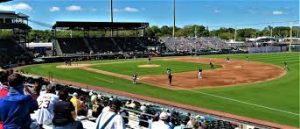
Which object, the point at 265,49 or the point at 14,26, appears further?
the point at 265,49

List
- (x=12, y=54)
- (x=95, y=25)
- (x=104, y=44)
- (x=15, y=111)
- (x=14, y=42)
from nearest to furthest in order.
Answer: (x=15, y=111)
(x=12, y=54)
(x=14, y=42)
(x=95, y=25)
(x=104, y=44)

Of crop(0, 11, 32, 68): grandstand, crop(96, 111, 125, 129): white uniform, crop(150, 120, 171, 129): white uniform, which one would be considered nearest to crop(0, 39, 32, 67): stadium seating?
crop(0, 11, 32, 68): grandstand

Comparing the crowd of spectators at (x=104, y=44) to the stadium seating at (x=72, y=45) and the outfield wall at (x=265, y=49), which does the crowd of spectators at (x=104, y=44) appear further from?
the outfield wall at (x=265, y=49)

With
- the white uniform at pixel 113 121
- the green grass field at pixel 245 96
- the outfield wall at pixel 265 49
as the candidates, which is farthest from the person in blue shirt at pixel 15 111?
the outfield wall at pixel 265 49

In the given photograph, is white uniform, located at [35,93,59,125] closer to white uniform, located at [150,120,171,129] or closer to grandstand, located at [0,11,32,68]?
white uniform, located at [150,120,171,129]

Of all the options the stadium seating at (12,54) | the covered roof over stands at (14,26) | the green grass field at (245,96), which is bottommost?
the green grass field at (245,96)

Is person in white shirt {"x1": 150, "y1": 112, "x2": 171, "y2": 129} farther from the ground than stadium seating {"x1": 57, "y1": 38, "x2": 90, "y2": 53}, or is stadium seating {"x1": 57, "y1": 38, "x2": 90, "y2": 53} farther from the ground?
stadium seating {"x1": 57, "y1": 38, "x2": 90, "y2": 53}

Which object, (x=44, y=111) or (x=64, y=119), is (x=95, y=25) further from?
(x=64, y=119)

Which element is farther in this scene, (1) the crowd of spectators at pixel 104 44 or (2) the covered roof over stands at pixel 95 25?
(1) the crowd of spectators at pixel 104 44

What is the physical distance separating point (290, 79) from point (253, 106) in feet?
51.8

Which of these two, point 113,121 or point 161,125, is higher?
point 113,121

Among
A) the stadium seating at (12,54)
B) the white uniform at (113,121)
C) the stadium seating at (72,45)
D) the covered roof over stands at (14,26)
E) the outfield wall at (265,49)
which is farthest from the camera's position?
the outfield wall at (265,49)

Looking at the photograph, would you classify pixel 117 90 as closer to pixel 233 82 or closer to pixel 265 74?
pixel 233 82

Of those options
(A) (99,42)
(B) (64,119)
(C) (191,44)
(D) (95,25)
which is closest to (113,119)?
(B) (64,119)
